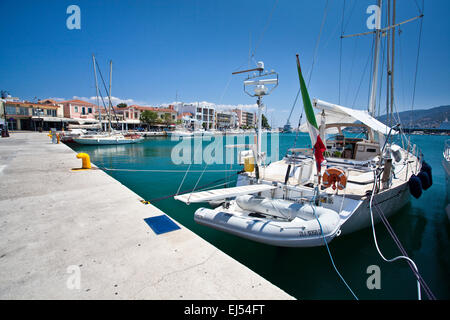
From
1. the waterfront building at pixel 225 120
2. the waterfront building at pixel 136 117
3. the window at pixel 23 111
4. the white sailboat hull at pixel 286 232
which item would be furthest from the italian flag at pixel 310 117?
the waterfront building at pixel 225 120

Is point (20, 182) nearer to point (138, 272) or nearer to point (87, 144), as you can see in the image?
point (138, 272)

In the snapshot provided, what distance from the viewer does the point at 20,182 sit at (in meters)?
7.37

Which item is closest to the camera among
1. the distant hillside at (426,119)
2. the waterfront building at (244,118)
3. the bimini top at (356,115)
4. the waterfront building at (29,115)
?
the bimini top at (356,115)

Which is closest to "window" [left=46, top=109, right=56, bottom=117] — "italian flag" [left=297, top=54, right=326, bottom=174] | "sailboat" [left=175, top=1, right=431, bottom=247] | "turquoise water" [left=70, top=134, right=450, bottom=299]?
"turquoise water" [left=70, top=134, right=450, bottom=299]

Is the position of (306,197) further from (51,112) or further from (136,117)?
(136,117)

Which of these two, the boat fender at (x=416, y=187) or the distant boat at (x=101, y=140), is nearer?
the boat fender at (x=416, y=187)

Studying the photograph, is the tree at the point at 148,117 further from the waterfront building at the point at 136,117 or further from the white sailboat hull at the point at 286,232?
the white sailboat hull at the point at 286,232

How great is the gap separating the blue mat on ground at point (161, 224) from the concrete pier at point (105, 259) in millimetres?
122

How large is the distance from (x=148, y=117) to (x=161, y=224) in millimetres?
69459

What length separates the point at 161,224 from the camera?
450cm

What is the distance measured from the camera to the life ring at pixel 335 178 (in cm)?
545

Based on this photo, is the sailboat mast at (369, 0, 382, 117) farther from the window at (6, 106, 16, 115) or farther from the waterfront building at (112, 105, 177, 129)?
the window at (6, 106, 16, 115)
